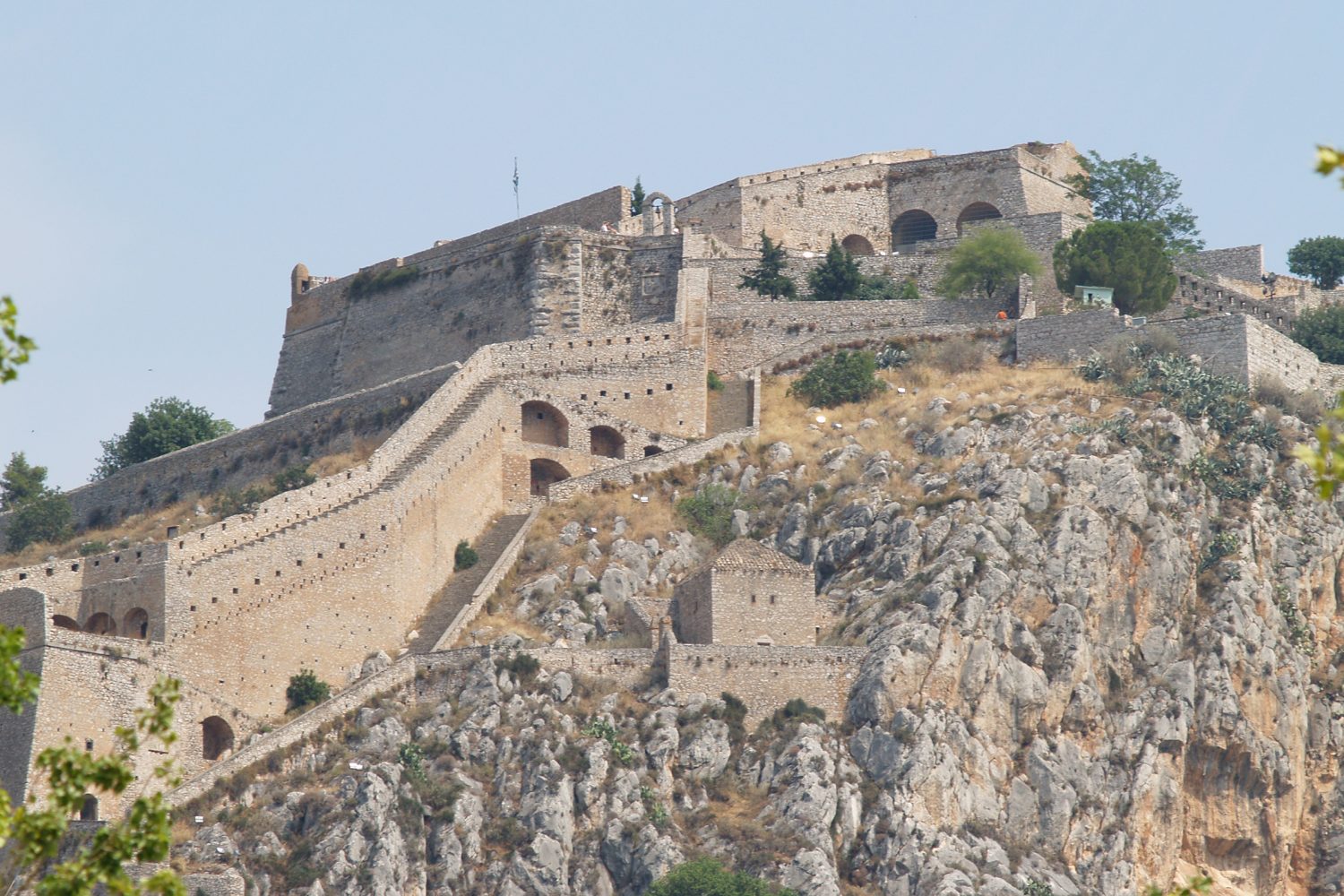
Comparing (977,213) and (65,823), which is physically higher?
(977,213)

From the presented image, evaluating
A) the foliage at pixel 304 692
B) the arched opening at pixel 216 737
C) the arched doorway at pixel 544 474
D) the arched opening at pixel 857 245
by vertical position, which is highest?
the arched opening at pixel 857 245

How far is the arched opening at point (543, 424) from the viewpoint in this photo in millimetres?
64550

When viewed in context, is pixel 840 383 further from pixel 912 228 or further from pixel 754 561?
pixel 912 228

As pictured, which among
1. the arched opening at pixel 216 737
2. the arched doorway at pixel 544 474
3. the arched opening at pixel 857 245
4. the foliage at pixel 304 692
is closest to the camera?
the arched opening at pixel 216 737

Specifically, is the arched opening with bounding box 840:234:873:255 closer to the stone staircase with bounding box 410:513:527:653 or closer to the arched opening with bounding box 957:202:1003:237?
the arched opening with bounding box 957:202:1003:237

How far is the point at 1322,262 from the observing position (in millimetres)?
82000

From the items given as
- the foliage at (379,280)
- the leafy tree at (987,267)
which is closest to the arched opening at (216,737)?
the foliage at (379,280)

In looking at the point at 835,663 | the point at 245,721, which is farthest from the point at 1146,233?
the point at 245,721

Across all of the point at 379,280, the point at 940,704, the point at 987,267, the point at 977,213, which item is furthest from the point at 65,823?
the point at 977,213

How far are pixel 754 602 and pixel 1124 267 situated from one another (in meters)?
24.4

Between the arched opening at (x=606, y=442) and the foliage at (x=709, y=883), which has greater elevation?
the arched opening at (x=606, y=442)

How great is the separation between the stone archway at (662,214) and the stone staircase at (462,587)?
1915cm

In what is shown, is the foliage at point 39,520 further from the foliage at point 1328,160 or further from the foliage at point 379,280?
the foliage at point 1328,160

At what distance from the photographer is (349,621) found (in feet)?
179
